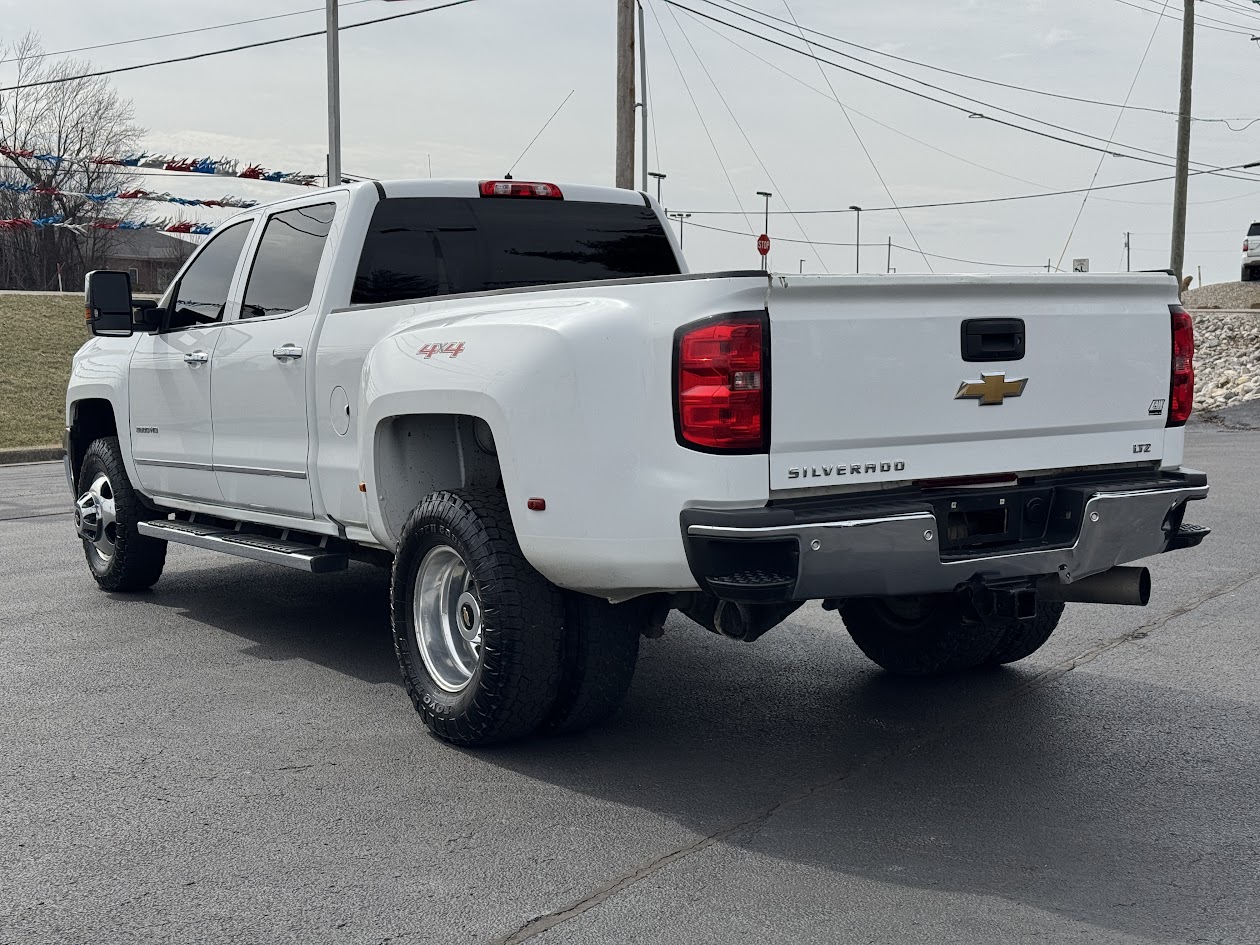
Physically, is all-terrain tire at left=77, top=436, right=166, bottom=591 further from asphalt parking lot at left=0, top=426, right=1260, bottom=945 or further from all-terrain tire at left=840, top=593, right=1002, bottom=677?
all-terrain tire at left=840, top=593, right=1002, bottom=677

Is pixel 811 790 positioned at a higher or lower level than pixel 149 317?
lower

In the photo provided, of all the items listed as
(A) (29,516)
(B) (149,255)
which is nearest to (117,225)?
(B) (149,255)

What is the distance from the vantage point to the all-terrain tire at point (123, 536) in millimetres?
8234

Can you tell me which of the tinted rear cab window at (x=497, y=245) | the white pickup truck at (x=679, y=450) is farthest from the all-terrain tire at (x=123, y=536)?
the tinted rear cab window at (x=497, y=245)

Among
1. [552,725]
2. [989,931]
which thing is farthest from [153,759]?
[989,931]

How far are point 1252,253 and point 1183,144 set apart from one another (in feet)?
53.1

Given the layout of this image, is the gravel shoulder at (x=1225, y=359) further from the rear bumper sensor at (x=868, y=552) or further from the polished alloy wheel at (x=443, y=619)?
the polished alloy wheel at (x=443, y=619)

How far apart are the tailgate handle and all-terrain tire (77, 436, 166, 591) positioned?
16.7ft

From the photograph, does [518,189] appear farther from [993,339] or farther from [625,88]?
[625,88]

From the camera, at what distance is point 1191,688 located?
6.15 metres

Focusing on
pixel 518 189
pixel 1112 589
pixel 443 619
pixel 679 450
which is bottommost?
pixel 443 619

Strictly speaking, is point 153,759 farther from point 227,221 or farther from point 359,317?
point 227,221

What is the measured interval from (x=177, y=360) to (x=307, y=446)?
1.59 metres

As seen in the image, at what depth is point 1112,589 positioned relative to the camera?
528cm
